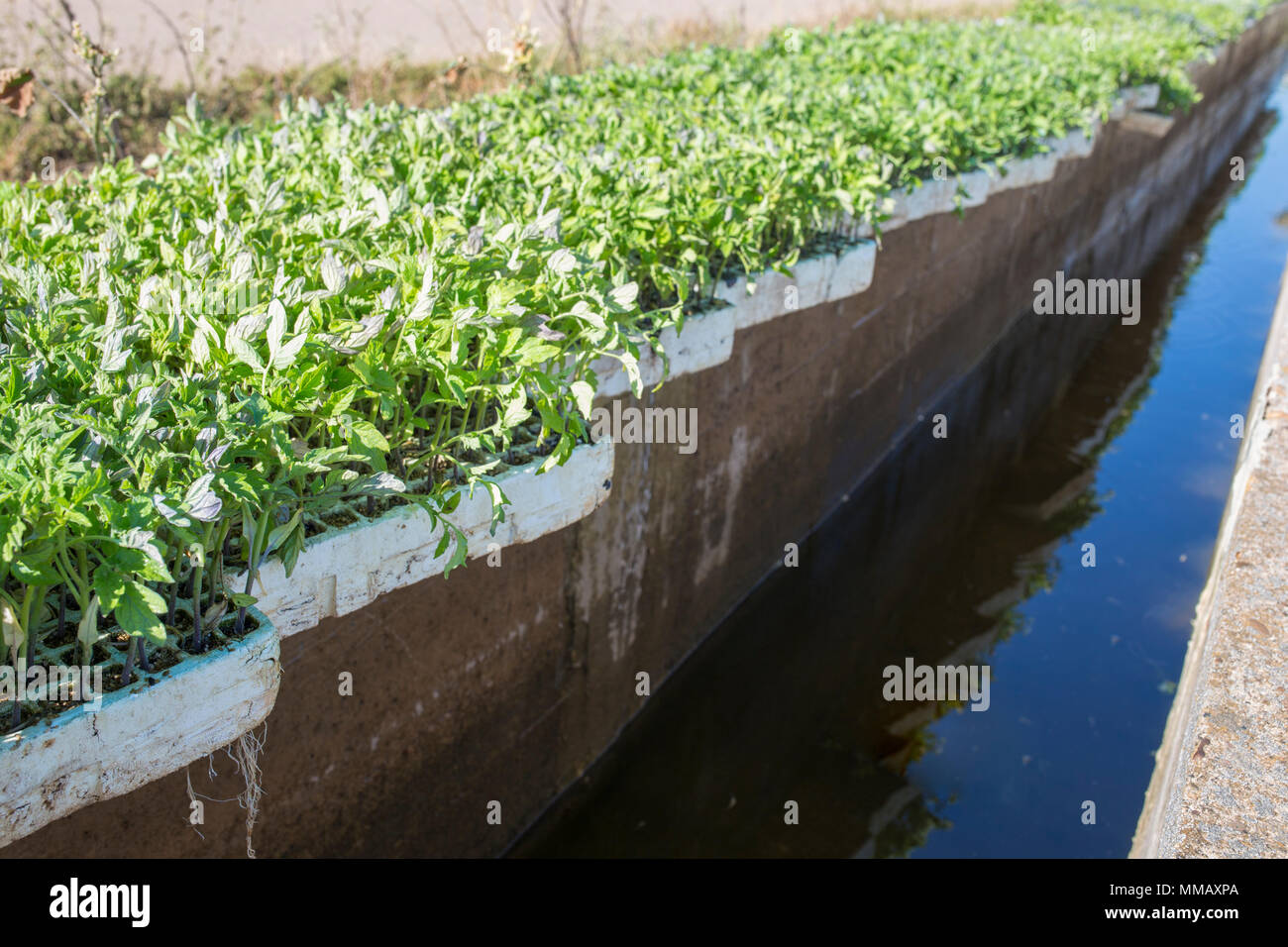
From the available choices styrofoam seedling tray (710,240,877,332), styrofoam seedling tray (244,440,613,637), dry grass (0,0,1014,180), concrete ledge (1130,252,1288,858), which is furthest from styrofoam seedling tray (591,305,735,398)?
dry grass (0,0,1014,180)

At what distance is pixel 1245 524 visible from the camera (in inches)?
142

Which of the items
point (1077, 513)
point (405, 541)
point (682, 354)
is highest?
point (682, 354)

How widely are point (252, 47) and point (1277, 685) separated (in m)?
10.2

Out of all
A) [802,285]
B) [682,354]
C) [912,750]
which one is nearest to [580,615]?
[682,354]

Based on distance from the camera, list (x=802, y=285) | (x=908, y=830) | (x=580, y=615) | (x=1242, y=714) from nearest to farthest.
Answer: (x=1242, y=714) → (x=580, y=615) → (x=908, y=830) → (x=802, y=285)

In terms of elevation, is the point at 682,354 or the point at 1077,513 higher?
the point at 682,354

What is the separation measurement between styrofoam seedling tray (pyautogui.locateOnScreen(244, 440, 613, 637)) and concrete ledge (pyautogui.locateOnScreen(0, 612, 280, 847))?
18cm

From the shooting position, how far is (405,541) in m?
2.70

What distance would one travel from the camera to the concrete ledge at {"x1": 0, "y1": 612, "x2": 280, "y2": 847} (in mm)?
1937

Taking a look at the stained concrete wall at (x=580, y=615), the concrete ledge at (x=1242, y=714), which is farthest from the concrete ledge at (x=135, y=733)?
the concrete ledge at (x=1242, y=714)

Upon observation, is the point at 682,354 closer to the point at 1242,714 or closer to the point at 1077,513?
the point at 1242,714

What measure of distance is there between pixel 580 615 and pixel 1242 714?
7.16 feet

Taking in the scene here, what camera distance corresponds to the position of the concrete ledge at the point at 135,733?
6.35 feet

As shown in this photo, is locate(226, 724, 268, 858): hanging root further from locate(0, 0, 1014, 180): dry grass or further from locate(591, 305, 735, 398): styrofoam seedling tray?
locate(0, 0, 1014, 180): dry grass
